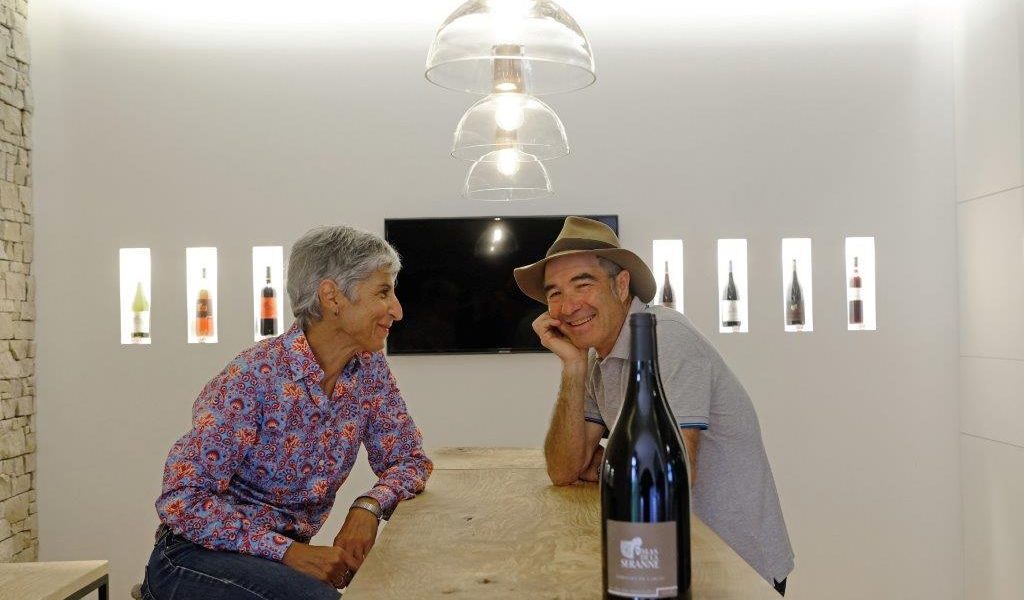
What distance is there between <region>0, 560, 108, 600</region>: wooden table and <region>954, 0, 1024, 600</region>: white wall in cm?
358

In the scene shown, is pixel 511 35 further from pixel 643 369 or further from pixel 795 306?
pixel 795 306

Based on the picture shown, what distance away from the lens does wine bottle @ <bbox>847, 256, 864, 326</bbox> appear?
4.46 meters

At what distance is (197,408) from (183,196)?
9.04ft

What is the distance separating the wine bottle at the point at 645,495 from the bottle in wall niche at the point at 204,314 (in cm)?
374

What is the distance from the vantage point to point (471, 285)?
4.40 meters

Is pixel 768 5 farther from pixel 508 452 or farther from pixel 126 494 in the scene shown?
pixel 126 494

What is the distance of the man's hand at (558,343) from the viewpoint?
219 centimetres

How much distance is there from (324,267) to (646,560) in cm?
137

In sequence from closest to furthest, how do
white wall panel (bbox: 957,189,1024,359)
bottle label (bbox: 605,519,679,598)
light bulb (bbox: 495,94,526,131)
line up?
bottle label (bbox: 605,519,679,598) < light bulb (bbox: 495,94,526,131) < white wall panel (bbox: 957,189,1024,359)

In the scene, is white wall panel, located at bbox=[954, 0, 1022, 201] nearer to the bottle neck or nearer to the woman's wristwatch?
the woman's wristwatch

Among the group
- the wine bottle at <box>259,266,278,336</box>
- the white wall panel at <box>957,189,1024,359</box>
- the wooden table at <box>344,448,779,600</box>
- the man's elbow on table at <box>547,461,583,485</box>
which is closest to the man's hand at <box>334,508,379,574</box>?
the wooden table at <box>344,448,779,600</box>

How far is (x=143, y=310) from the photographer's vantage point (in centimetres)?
451

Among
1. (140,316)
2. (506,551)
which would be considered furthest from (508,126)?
(140,316)

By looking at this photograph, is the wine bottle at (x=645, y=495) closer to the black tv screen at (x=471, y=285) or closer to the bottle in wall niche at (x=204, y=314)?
the black tv screen at (x=471, y=285)
